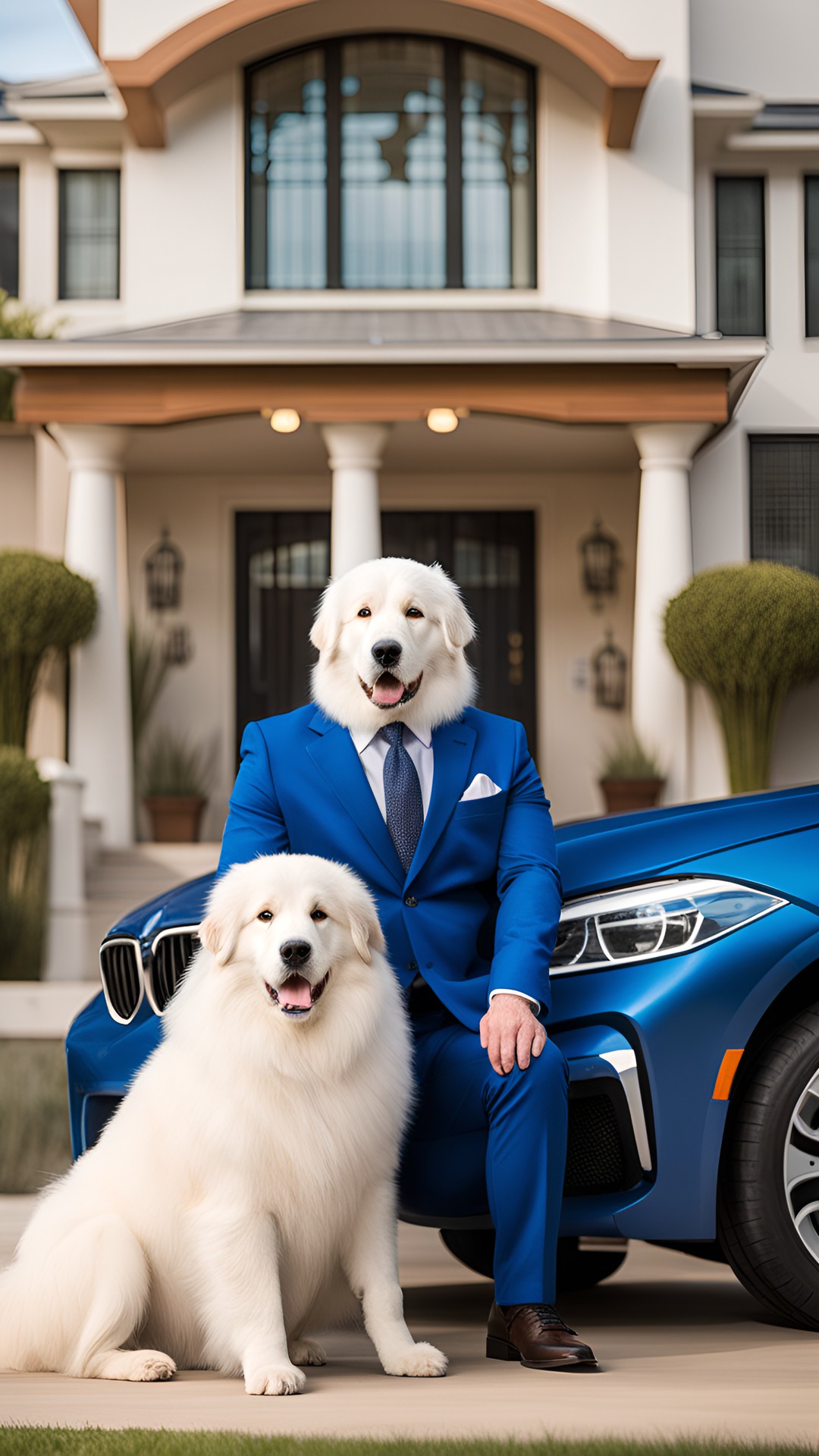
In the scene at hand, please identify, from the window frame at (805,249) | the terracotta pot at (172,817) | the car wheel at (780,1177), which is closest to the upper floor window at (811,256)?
the window frame at (805,249)

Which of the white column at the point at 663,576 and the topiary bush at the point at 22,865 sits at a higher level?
the white column at the point at 663,576

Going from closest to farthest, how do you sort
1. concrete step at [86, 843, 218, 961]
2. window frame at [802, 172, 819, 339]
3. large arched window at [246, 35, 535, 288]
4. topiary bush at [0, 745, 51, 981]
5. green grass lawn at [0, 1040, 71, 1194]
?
green grass lawn at [0, 1040, 71, 1194], topiary bush at [0, 745, 51, 981], concrete step at [86, 843, 218, 961], large arched window at [246, 35, 535, 288], window frame at [802, 172, 819, 339]

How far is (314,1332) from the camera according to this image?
399 centimetres

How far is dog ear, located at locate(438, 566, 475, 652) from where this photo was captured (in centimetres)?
371

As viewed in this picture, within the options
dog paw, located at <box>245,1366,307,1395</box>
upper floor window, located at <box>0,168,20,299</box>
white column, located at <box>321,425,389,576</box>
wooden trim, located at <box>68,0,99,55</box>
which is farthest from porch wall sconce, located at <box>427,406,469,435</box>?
dog paw, located at <box>245,1366,307,1395</box>

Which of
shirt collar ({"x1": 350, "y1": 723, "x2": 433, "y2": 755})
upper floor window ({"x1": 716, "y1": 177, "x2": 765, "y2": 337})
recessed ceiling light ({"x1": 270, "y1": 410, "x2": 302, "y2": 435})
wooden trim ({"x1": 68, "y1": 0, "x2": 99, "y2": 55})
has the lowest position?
shirt collar ({"x1": 350, "y1": 723, "x2": 433, "y2": 755})

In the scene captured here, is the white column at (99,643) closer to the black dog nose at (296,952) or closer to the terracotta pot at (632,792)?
the terracotta pot at (632,792)

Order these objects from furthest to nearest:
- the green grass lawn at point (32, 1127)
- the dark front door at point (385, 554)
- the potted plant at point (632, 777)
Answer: the dark front door at point (385, 554)
the potted plant at point (632, 777)
the green grass lawn at point (32, 1127)

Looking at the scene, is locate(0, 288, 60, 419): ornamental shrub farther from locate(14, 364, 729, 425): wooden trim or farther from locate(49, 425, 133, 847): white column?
locate(14, 364, 729, 425): wooden trim

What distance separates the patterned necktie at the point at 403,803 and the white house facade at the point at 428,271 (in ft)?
32.3

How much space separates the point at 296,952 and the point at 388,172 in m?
12.9

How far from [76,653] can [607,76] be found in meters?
6.64

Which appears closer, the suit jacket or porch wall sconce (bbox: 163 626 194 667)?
→ the suit jacket

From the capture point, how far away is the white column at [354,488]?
12.4 m
